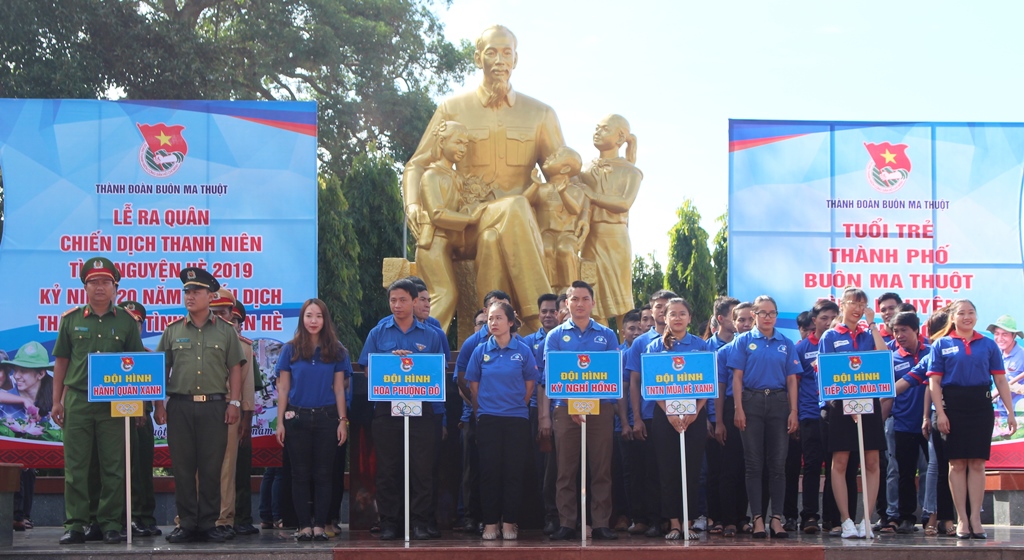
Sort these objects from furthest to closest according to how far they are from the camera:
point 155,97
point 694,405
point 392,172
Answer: point 392,172 → point 155,97 → point 694,405

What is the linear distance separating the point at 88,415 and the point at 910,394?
5810mm

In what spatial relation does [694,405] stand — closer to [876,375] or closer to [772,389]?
[772,389]

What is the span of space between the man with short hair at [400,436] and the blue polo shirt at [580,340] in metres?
0.82

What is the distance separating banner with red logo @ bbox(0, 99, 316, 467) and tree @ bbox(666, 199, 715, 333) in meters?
17.7

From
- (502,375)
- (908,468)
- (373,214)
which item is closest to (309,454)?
(502,375)

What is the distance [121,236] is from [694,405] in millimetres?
5726

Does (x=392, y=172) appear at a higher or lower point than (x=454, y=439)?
higher

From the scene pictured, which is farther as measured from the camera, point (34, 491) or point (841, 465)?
point (34, 491)

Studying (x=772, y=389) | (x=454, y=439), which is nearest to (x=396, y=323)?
(x=454, y=439)

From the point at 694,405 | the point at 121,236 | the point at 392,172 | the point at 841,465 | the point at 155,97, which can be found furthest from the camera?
the point at 392,172

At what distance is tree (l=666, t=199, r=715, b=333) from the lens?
92.9 feet

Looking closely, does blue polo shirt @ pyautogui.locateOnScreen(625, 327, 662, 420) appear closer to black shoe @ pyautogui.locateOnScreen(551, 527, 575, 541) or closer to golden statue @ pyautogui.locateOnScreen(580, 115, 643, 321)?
black shoe @ pyautogui.locateOnScreen(551, 527, 575, 541)

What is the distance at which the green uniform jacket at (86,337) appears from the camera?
325 inches

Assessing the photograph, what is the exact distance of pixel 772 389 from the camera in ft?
27.2
